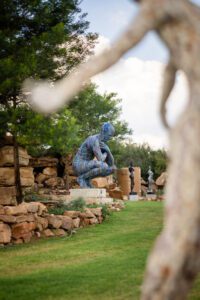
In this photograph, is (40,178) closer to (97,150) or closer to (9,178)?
(97,150)

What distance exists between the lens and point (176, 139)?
1.93 m

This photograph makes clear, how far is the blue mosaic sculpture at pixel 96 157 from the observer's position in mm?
16328

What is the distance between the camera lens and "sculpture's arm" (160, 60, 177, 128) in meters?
2.34

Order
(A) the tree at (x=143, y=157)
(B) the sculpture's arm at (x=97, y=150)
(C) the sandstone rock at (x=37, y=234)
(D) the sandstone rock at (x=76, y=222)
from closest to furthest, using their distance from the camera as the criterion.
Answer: (C) the sandstone rock at (x=37, y=234) → (D) the sandstone rock at (x=76, y=222) → (B) the sculpture's arm at (x=97, y=150) → (A) the tree at (x=143, y=157)

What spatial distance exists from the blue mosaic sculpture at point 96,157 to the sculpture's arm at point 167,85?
A: 13.6 meters

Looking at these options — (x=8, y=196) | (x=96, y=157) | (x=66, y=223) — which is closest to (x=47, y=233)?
(x=66, y=223)

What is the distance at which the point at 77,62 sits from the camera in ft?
51.4

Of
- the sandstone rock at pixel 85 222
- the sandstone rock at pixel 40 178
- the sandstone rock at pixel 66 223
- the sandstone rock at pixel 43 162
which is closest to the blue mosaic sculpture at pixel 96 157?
the sandstone rock at pixel 85 222

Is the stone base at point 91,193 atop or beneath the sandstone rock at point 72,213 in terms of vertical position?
atop

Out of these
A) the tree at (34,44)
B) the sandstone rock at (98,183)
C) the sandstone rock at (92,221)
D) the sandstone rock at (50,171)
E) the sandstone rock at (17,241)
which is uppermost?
the tree at (34,44)

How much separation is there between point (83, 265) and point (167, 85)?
217 inches

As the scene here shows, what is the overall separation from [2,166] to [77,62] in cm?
427

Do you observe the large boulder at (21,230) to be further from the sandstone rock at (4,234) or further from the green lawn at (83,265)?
the green lawn at (83,265)

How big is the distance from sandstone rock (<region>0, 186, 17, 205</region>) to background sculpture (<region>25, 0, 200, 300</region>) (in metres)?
12.5
